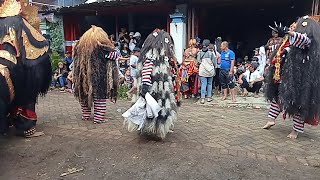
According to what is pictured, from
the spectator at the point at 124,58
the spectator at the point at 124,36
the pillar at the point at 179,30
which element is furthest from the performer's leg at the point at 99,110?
the spectator at the point at 124,36

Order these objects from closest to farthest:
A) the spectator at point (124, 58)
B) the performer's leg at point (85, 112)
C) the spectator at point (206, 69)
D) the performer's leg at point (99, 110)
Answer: the performer's leg at point (99, 110), the performer's leg at point (85, 112), the spectator at point (206, 69), the spectator at point (124, 58)

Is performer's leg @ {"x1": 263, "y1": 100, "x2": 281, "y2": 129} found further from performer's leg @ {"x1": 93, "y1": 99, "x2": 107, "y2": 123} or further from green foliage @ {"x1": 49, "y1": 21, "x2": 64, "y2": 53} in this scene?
green foliage @ {"x1": 49, "y1": 21, "x2": 64, "y2": 53}

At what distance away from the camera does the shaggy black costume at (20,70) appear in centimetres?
432

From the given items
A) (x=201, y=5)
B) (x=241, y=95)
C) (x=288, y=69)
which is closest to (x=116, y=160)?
(x=288, y=69)

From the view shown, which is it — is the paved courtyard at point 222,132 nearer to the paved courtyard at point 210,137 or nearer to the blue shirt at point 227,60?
the paved courtyard at point 210,137

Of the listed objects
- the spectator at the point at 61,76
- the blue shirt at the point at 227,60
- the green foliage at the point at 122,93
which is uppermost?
the blue shirt at the point at 227,60

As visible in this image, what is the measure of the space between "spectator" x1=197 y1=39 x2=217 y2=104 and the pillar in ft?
7.85

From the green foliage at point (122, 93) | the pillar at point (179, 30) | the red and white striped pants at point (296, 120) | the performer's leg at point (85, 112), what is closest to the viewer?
the red and white striped pants at point (296, 120)

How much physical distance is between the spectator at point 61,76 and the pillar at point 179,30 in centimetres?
407

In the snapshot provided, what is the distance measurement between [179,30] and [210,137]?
6.50m

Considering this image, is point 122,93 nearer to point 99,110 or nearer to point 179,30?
point 179,30

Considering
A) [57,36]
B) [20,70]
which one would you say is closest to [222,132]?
[20,70]

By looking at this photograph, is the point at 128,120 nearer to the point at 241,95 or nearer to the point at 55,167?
the point at 55,167

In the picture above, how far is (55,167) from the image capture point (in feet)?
13.1
